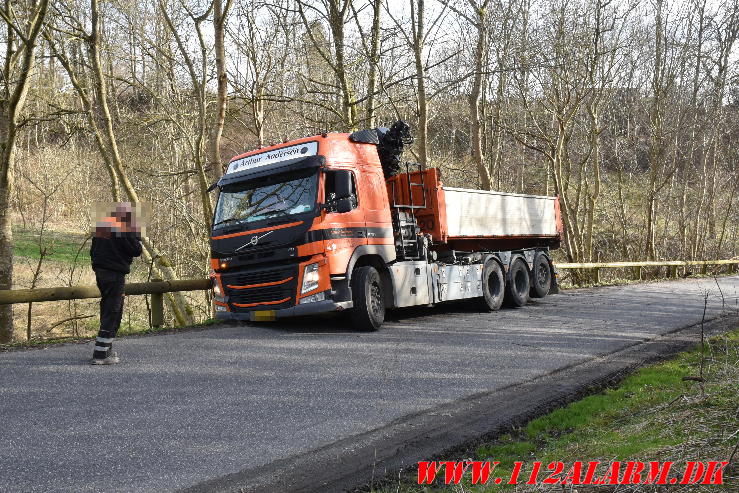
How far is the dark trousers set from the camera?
7.77 m

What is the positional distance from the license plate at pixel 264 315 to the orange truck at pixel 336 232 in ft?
0.06

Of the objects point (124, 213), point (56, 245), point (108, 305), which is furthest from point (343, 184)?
point (56, 245)

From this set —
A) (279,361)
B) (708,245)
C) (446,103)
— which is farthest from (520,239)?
(708,245)

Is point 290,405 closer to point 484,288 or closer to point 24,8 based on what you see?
point 484,288

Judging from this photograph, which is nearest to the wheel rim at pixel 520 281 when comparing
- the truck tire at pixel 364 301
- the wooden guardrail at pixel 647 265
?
the wooden guardrail at pixel 647 265

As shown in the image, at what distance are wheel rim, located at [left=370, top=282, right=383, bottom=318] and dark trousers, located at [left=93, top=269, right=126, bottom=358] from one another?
4.31 m

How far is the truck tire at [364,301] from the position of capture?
35.1ft

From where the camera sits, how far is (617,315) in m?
13.0

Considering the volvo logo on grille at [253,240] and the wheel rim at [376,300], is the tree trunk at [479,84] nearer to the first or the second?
the wheel rim at [376,300]

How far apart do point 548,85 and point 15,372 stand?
25.1 meters

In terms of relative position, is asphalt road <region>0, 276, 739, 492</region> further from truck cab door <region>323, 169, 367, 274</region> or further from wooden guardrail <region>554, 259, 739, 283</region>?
wooden guardrail <region>554, 259, 739, 283</region>

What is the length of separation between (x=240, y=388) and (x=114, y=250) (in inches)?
98.2

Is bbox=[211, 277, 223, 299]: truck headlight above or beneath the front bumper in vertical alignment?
above

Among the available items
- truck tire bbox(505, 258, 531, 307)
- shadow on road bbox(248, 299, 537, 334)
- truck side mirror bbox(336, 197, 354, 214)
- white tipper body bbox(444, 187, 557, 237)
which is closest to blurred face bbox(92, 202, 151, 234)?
truck side mirror bbox(336, 197, 354, 214)
